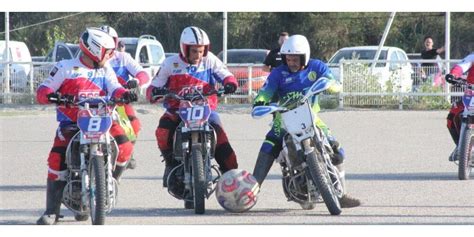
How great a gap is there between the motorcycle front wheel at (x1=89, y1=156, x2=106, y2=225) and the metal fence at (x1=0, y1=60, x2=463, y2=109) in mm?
17592

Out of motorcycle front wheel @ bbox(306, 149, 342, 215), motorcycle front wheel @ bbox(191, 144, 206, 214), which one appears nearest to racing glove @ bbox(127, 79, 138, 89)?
motorcycle front wheel @ bbox(191, 144, 206, 214)

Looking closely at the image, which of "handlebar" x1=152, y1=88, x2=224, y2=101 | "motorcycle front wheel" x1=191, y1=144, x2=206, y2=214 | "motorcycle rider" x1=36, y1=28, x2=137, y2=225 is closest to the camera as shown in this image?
"motorcycle rider" x1=36, y1=28, x2=137, y2=225

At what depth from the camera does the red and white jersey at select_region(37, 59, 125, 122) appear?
1022 cm

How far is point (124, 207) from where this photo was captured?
453 inches

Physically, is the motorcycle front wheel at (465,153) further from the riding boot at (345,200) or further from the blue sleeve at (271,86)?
the blue sleeve at (271,86)

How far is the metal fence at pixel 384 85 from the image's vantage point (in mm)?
27656

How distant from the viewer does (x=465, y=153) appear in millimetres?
13648

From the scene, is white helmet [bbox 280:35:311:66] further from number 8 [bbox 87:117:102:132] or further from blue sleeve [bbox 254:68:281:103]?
number 8 [bbox 87:117:102:132]

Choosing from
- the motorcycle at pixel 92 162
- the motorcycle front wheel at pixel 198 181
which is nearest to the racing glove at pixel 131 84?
the motorcycle at pixel 92 162

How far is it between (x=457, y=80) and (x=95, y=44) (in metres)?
4.97

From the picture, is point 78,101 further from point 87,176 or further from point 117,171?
point 117,171
